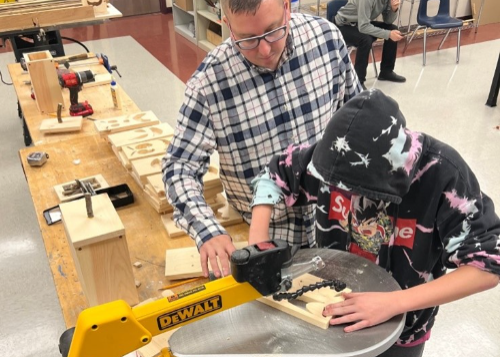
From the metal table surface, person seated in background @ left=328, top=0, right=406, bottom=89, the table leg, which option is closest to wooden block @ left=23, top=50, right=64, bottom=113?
the metal table surface

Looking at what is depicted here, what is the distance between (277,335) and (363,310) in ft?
0.61

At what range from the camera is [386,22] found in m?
5.21

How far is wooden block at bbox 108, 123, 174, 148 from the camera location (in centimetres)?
210

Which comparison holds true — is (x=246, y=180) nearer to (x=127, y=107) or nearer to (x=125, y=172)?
(x=125, y=172)

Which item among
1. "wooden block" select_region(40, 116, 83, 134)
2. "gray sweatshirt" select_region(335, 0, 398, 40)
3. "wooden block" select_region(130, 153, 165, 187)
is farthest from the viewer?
"gray sweatshirt" select_region(335, 0, 398, 40)

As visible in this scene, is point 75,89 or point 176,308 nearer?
point 176,308

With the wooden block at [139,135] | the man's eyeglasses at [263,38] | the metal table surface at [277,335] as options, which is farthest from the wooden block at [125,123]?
the metal table surface at [277,335]

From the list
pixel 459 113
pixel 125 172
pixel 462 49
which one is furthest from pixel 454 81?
pixel 125 172

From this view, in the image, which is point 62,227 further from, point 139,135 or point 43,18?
point 43,18

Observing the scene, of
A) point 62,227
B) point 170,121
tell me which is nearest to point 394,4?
point 170,121

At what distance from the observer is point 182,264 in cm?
148

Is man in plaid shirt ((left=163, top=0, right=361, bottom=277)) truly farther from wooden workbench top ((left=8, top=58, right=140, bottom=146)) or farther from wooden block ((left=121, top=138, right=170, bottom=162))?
wooden workbench top ((left=8, top=58, right=140, bottom=146))

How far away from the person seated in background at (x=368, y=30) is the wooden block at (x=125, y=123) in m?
2.98

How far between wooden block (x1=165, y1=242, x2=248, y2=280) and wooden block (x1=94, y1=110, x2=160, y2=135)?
93 cm
